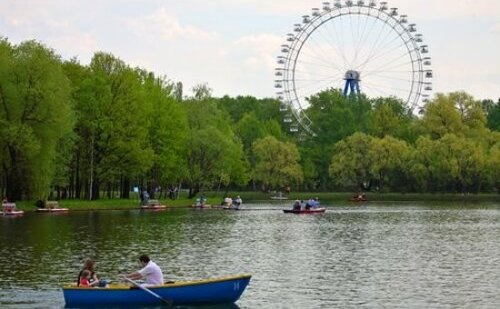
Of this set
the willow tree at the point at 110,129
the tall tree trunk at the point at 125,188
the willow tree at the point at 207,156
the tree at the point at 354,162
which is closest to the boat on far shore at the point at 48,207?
the willow tree at the point at 110,129

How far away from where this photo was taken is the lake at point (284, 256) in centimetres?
3038

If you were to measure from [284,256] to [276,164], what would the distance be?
3897 inches

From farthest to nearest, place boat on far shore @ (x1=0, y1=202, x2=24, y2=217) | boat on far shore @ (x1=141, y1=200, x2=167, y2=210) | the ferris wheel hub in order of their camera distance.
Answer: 1. the ferris wheel hub
2. boat on far shore @ (x1=141, y1=200, x2=167, y2=210)
3. boat on far shore @ (x1=0, y1=202, x2=24, y2=217)

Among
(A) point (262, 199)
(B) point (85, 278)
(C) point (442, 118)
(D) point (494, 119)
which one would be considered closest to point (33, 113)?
(B) point (85, 278)

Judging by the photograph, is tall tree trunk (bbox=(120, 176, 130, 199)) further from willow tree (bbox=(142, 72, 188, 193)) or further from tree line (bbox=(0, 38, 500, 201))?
willow tree (bbox=(142, 72, 188, 193))

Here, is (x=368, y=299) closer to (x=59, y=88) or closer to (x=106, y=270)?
(x=106, y=270)

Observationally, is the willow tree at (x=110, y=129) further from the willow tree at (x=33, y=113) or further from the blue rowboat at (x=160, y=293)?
the blue rowboat at (x=160, y=293)

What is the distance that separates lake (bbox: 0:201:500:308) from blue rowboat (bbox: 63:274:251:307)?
0.72 meters

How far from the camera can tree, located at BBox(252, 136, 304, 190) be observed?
142 metres

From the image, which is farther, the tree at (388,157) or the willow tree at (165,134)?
the tree at (388,157)

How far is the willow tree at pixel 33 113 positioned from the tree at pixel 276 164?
67133 mm

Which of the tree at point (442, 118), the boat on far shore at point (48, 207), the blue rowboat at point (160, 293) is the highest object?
the tree at point (442, 118)

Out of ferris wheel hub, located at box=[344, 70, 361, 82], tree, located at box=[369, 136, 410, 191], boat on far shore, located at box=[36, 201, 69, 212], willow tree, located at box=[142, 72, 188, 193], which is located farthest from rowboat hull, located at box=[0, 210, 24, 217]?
tree, located at box=[369, 136, 410, 191]

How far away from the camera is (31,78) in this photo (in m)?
76.6
